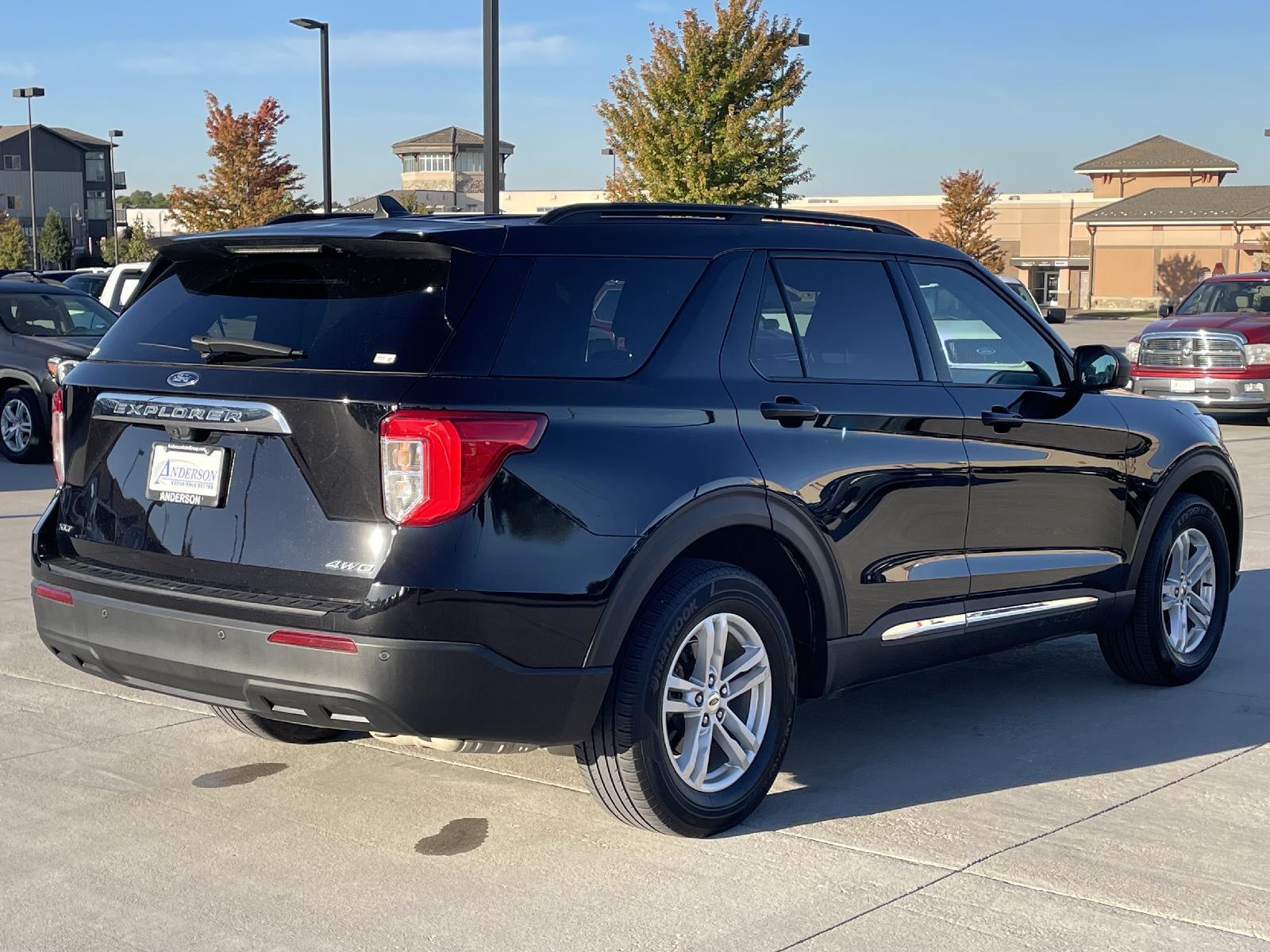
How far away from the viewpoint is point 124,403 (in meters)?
4.70

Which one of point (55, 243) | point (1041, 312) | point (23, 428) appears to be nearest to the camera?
point (1041, 312)

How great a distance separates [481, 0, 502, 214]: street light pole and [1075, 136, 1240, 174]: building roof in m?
81.4

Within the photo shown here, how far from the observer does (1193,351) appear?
1995cm

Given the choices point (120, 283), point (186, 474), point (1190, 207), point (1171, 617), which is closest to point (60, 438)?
point (186, 474)

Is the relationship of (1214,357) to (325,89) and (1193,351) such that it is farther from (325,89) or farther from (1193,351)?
(325,89)

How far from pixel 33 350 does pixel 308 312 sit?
40.1ft

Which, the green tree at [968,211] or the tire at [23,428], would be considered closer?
the tire at [23,428]

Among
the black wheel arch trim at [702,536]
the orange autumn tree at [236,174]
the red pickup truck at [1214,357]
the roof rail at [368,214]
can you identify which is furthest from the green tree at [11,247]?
the black wheel arch trim at [702,536]

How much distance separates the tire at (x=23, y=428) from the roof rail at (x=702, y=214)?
11.6 meters

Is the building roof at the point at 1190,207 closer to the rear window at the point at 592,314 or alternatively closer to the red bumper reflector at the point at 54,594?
the rear window at the point at 592,314

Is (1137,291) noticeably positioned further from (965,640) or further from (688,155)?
(965,640)

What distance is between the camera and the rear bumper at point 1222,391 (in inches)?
766

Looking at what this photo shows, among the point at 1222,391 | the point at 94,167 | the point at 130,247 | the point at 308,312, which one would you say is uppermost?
the point at 94,167

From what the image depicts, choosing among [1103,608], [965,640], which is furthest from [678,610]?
[1103,608]
